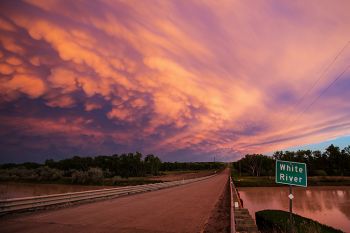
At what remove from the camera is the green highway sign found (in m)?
8.96

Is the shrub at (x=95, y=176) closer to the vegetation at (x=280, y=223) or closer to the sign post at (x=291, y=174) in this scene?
the vegetation at (x=280, y=223)

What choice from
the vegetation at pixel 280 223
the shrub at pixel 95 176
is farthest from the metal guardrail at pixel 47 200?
the shrub at pixel 95 176

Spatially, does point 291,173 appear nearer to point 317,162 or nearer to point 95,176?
point 95,176

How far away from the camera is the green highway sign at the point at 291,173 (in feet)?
29.4

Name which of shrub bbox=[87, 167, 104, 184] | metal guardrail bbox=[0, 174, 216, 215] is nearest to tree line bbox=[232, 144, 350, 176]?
shrub bbox=[87, 167, 104, 184]

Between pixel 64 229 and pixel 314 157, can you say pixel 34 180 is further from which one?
pixel 314 157

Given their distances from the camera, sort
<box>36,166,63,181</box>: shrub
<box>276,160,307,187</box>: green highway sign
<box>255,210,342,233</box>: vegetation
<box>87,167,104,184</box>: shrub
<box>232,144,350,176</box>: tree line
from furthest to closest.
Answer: <box>232,144,350,176</box>: tree line, <box>36,166,63,181</box>: shrub, <box>87,167,104,184</box>: shrub, <box>255,210,342,233</box>: vegetation, <box>276,160,307,187</box>: green highway sign

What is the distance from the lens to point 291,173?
30.3ft

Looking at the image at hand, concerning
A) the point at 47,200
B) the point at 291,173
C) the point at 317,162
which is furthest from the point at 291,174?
the point at 317,162

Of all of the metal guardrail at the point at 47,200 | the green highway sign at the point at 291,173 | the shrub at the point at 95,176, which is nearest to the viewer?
the green highway sign at the point at 291,173

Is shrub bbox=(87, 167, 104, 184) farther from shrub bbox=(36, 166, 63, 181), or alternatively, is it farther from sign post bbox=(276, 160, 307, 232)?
sign post bbox=(276, 160, 307, 232)

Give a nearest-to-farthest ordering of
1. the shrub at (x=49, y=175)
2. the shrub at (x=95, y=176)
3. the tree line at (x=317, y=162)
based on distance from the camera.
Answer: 1. the shrub at (x=95, y=176)
2. the shrub at (x=49, y=175)
3. the tree line at (x=317, y=162)

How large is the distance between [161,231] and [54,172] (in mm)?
91184

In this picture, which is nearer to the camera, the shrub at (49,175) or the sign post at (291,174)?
the sign post at (291,174)
